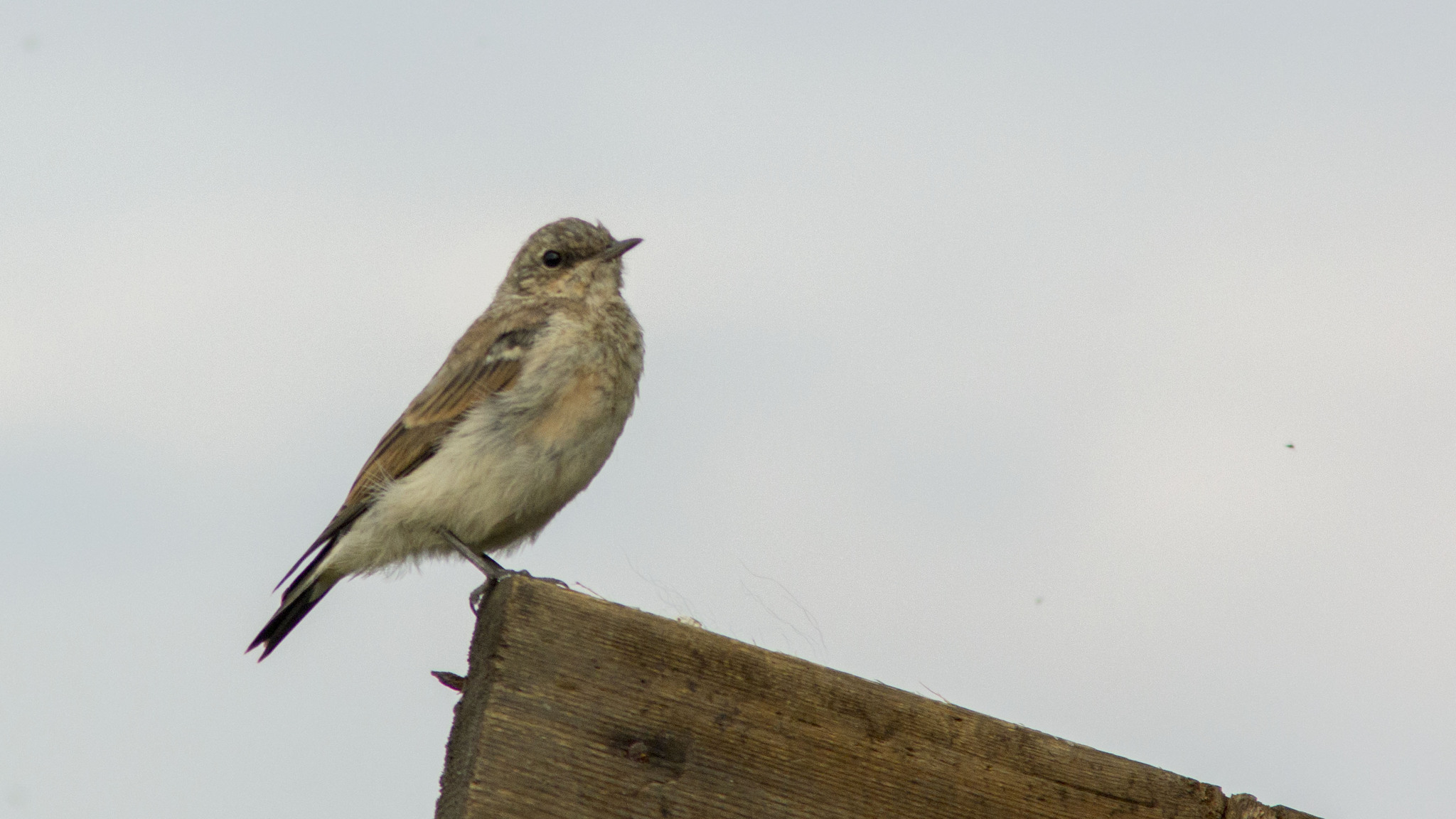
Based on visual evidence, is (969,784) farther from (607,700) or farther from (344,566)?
(344,566)

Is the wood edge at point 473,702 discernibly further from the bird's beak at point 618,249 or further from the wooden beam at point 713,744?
the bird's beak at point 618,249

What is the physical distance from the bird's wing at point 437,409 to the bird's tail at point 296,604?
3cm

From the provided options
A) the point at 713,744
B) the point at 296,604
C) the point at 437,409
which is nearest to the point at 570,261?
the point at 437,409

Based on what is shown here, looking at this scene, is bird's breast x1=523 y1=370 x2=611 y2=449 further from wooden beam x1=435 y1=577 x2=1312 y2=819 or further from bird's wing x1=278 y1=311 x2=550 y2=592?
wooden beam x1=435 y1=577 x2=1312 y2=819

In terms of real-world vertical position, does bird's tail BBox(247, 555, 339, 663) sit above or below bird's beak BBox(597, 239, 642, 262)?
below

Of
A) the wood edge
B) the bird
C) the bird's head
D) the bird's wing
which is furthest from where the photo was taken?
the bird's head

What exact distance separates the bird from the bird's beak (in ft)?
1.86

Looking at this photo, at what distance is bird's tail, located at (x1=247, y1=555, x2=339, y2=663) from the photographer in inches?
246

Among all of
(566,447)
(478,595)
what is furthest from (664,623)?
(566,447)

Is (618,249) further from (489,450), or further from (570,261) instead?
(489,450)

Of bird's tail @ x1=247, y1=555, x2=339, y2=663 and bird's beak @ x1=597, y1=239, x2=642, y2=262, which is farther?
bird's beak @ x1=597, y1=239, x2=642, y2=262

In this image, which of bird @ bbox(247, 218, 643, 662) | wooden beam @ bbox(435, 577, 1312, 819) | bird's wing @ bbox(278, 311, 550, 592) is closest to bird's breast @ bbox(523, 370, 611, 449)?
bird @ bbox(247, 218, 643, 662)

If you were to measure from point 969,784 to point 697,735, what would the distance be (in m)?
0.65

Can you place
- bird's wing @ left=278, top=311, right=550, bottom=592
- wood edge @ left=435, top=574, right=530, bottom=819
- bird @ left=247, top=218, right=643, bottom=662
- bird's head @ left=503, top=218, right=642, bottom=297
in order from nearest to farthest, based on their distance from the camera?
wood edge @ left=435, top=574, right=530, bottom=819, bird @ left=247, top=218, right=643, bottom=662, bird's wing @ left=278, top=311, right=550, bottom=592, bird's head @ left=503, top=218, right=642, bottom=297
